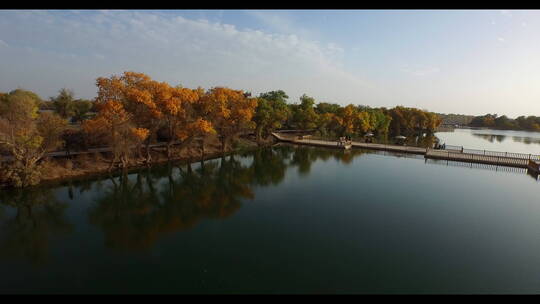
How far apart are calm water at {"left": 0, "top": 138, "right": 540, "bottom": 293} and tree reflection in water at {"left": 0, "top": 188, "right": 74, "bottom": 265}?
2.7 inches

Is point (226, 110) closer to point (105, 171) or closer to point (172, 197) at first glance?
point (105, 171)

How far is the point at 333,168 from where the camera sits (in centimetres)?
3141

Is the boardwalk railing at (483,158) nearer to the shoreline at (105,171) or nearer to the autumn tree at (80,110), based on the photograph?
the shoreline at (105,171)

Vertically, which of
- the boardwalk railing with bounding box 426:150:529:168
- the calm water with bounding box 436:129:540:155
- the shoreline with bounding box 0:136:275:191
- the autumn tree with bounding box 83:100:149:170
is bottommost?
the shoreline with bounding box 0:136:275:191

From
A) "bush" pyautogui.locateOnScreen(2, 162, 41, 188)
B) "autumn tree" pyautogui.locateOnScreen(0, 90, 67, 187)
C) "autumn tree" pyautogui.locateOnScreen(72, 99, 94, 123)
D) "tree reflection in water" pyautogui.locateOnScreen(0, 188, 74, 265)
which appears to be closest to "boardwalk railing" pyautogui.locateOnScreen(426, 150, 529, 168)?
"tree reflection in water" pyautogui.locateOnScreen(0, 188, 74, 265)

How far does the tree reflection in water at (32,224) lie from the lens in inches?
502

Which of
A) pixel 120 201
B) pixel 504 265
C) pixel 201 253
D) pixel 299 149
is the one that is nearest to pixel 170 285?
pixel 201 253

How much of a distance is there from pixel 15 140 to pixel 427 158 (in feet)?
144

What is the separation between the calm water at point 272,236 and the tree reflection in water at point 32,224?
0.23 ft

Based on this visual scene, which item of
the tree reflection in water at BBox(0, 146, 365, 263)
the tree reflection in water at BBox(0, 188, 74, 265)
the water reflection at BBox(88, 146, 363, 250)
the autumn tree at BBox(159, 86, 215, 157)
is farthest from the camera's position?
the autumn tree at BBox(159, 86, 215, 157)

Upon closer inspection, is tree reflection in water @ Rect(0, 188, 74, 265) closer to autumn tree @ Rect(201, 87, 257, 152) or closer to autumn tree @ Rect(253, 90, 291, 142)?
autumn tree @ Rect(201, 87, 257, 152)

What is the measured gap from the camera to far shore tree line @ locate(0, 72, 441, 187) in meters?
21.4

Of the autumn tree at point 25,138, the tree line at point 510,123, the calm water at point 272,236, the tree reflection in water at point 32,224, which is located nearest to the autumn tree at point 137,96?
the autumn tree at point 25,138

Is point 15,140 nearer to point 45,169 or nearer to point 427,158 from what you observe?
point 45,169
